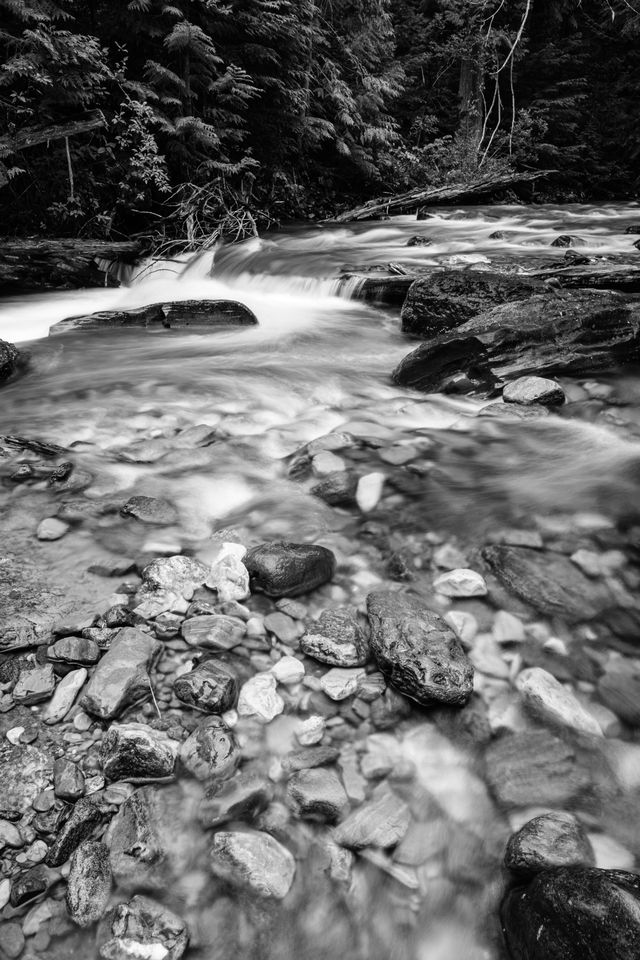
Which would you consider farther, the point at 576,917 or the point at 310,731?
the point at 310,731

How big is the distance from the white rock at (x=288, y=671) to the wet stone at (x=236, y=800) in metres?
0.34

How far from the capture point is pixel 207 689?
171 centimetres

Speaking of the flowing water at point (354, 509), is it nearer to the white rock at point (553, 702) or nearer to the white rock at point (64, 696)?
the white rock at point (553, 702)

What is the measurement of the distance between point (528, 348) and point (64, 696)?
4.28 m

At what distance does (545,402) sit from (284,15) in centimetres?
1221

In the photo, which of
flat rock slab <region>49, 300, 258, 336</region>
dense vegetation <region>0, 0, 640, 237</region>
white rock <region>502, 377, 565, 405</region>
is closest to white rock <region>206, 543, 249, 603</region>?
white rock <region>502, 377, 565, 405</region>

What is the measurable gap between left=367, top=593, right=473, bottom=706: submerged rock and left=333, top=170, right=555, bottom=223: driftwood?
13515 mm

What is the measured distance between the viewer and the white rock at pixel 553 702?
1747 mm

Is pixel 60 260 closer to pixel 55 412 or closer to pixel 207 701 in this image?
pixel 55 412

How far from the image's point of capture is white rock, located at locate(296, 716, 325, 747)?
1.66m

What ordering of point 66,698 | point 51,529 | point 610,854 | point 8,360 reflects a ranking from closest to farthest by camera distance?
point 610,854
point 66,698
point 51,529
point 8,360

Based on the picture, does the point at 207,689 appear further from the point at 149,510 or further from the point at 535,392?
the point at 535,392

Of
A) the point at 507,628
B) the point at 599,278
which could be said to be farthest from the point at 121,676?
the point at 599,278

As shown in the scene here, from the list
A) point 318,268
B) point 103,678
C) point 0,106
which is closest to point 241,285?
point 318,268
